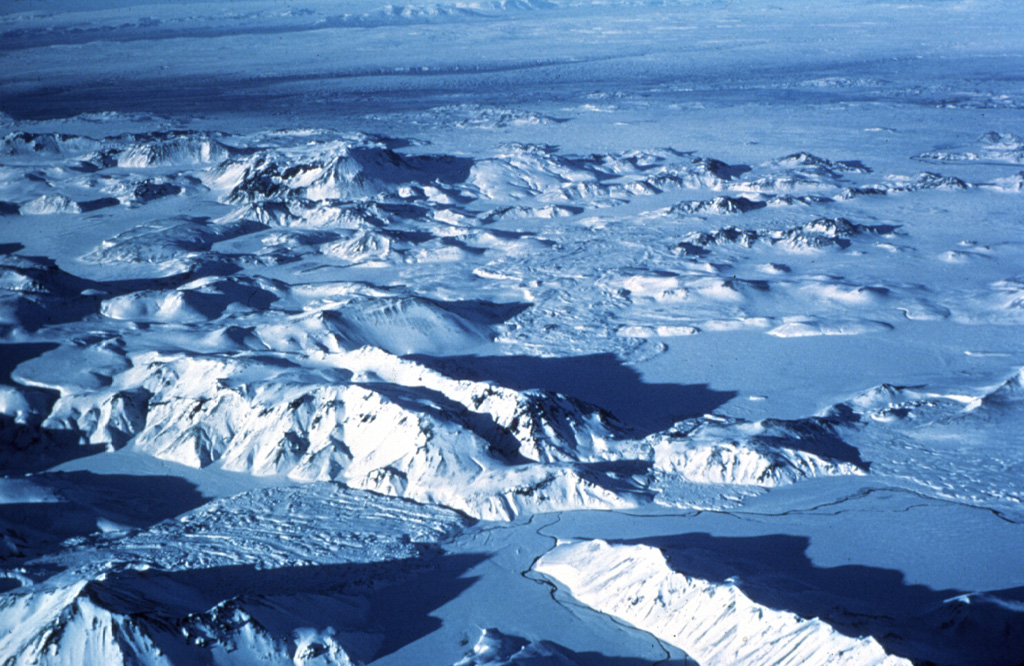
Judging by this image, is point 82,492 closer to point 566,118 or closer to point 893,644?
point 893,644

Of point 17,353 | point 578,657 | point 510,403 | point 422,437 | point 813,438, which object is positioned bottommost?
point 578,657

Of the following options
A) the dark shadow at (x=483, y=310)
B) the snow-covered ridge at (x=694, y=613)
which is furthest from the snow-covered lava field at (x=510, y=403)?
the dark shadow at (x=483, y=310)

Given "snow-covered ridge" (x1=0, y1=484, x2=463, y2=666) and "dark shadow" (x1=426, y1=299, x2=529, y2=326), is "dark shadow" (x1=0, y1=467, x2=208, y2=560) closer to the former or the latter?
"snow-covered ridge" (x1=0, y1=484, x2=463, y2=666)

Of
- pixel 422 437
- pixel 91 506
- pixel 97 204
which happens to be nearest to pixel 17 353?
pixel 91 506

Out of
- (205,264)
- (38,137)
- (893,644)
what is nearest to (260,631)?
(893,644)

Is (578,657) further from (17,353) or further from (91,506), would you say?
(17,353)
